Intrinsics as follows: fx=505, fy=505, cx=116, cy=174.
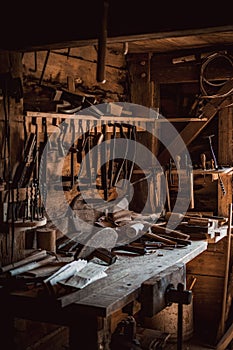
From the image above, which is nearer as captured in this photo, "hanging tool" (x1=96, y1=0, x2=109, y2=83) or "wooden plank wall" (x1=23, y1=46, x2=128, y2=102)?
"hanging tool" (x1=96, y1=0, x2=109, y2=83)

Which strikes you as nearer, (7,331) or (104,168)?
(7,331)

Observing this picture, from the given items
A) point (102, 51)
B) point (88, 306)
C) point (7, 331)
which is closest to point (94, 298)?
point (88, 306)

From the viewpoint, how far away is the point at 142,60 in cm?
576

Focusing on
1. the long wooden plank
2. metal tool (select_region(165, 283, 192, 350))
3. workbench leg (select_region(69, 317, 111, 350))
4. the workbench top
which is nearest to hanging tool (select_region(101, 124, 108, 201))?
the long wooden plank

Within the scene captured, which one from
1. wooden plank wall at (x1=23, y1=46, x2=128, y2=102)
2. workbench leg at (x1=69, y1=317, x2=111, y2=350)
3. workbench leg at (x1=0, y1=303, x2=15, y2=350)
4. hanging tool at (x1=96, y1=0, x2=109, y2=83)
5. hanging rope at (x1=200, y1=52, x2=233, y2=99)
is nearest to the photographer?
hanging tool at (x1=96, y1=0, x2=109, y2=83)

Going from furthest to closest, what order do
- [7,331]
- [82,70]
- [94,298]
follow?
[82,70], [7,331], [94,298]

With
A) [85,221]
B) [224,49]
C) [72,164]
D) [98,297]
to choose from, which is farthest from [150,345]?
[224,49]

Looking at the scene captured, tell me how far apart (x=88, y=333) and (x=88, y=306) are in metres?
0.17

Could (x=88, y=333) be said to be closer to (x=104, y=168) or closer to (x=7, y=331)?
(x=7, y=331)

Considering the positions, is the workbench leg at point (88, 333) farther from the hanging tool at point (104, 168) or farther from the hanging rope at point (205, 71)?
the hanging rope at point (205, 71)

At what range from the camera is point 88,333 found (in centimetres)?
292

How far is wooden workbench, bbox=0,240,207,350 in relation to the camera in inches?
114

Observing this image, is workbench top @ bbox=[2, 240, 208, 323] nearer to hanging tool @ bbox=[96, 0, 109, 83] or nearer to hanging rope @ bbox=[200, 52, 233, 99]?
hanging tool @ bbox=[96, 0, 109, 83]

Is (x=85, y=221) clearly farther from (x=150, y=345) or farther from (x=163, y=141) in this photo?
(x=163, y=141)
